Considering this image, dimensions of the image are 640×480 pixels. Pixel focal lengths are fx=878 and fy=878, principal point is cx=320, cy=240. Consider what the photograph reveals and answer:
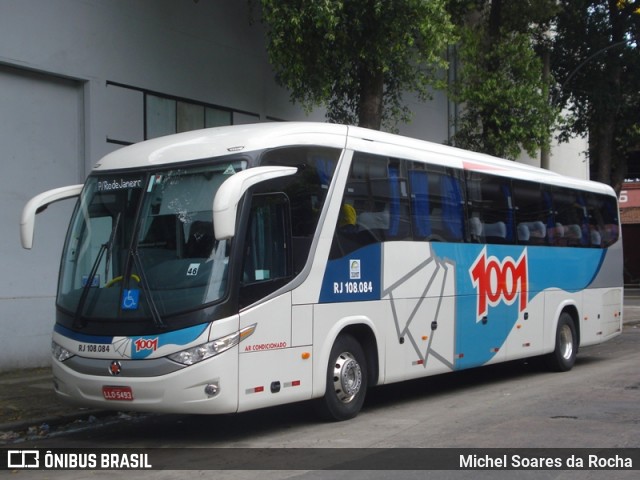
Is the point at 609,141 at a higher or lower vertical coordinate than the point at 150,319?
higher

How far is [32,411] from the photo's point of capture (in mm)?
10797

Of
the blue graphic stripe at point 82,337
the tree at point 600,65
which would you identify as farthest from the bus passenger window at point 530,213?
the tree at point 600,65

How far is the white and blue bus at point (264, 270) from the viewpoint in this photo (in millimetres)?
8586

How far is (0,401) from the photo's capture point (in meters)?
11.4

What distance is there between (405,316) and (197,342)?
139 inches

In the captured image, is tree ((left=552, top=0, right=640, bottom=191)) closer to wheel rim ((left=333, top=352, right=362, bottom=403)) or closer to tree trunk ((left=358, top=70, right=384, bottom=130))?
tree trunk ((left=358, top=70, right=384, bottom=130))

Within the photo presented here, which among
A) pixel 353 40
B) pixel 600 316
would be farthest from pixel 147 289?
pixel 600 316

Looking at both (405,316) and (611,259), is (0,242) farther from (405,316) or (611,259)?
(611,259)

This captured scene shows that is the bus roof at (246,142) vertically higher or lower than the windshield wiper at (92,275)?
higher

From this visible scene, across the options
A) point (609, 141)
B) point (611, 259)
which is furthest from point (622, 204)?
point (611, 259)

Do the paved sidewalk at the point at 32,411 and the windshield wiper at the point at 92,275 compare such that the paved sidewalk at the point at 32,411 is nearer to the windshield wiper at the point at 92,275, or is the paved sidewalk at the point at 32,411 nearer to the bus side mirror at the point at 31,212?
the windshield wiper at the point at 92,275

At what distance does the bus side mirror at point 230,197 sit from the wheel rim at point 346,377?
2359 mm

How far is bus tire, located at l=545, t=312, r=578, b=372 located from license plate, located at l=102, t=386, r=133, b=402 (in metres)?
8.50

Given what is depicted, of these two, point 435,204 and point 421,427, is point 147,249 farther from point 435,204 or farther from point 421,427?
point 435,204
